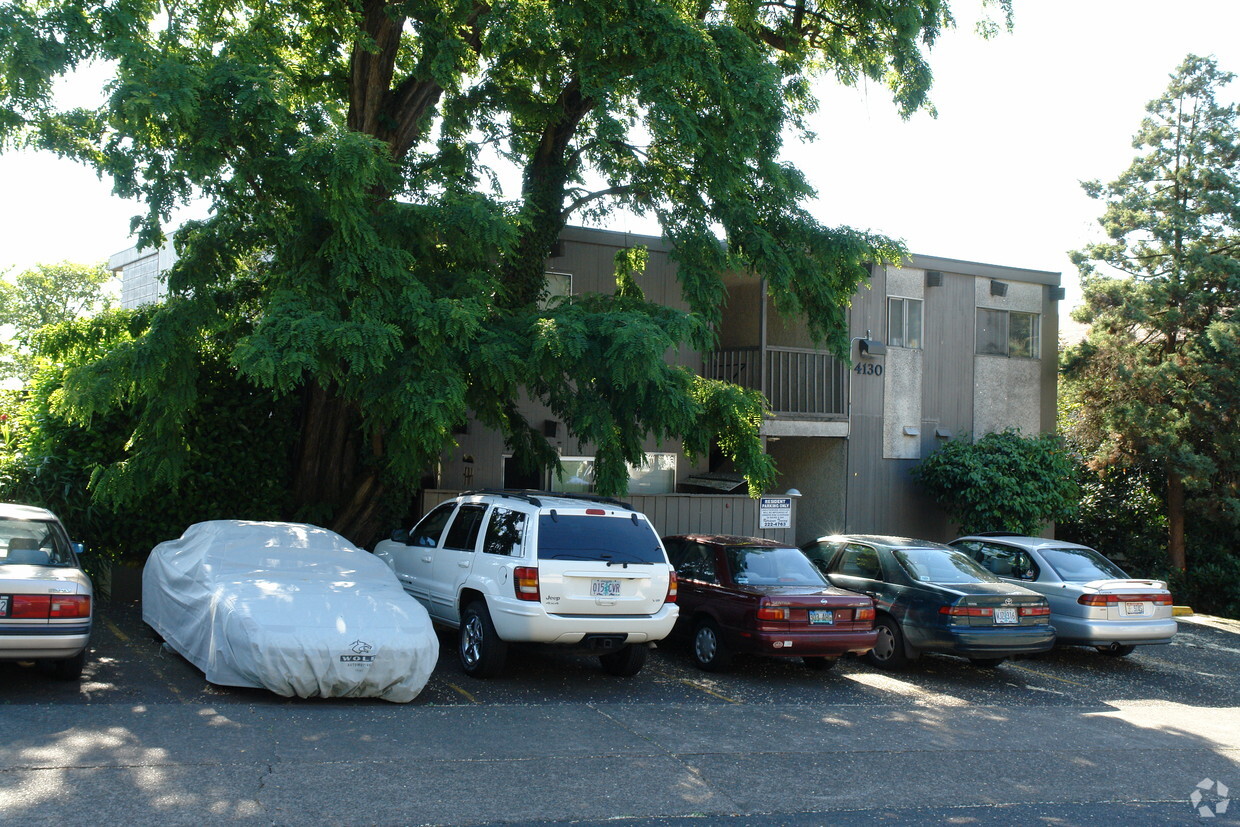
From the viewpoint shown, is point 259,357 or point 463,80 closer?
point 259,357

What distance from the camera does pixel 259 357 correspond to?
32.5ft

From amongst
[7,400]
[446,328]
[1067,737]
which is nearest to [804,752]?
[1067,737]

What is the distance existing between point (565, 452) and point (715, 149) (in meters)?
6.08

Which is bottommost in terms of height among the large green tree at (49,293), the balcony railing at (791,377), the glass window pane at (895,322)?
the balcony railing at (791,377)

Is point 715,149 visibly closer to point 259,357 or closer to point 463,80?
point 463,80

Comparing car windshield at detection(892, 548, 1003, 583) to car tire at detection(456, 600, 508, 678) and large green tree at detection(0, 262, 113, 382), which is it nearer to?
car tire at detection(456, 600, 508, 678)

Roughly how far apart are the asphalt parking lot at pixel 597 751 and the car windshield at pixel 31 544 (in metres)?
0.98

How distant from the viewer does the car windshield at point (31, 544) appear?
891cm

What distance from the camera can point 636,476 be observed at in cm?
1797

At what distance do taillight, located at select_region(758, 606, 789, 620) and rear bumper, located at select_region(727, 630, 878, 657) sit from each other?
0.15 metres

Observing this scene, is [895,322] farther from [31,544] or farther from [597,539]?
[31,544]

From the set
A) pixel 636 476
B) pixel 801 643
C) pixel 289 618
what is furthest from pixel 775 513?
pixel 289 618

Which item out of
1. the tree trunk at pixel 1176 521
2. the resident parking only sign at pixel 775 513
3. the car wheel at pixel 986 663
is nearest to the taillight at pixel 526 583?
the car wheel at pixel 986 663

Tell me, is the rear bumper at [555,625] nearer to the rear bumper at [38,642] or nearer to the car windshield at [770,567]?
the car windshield at [770,567]
